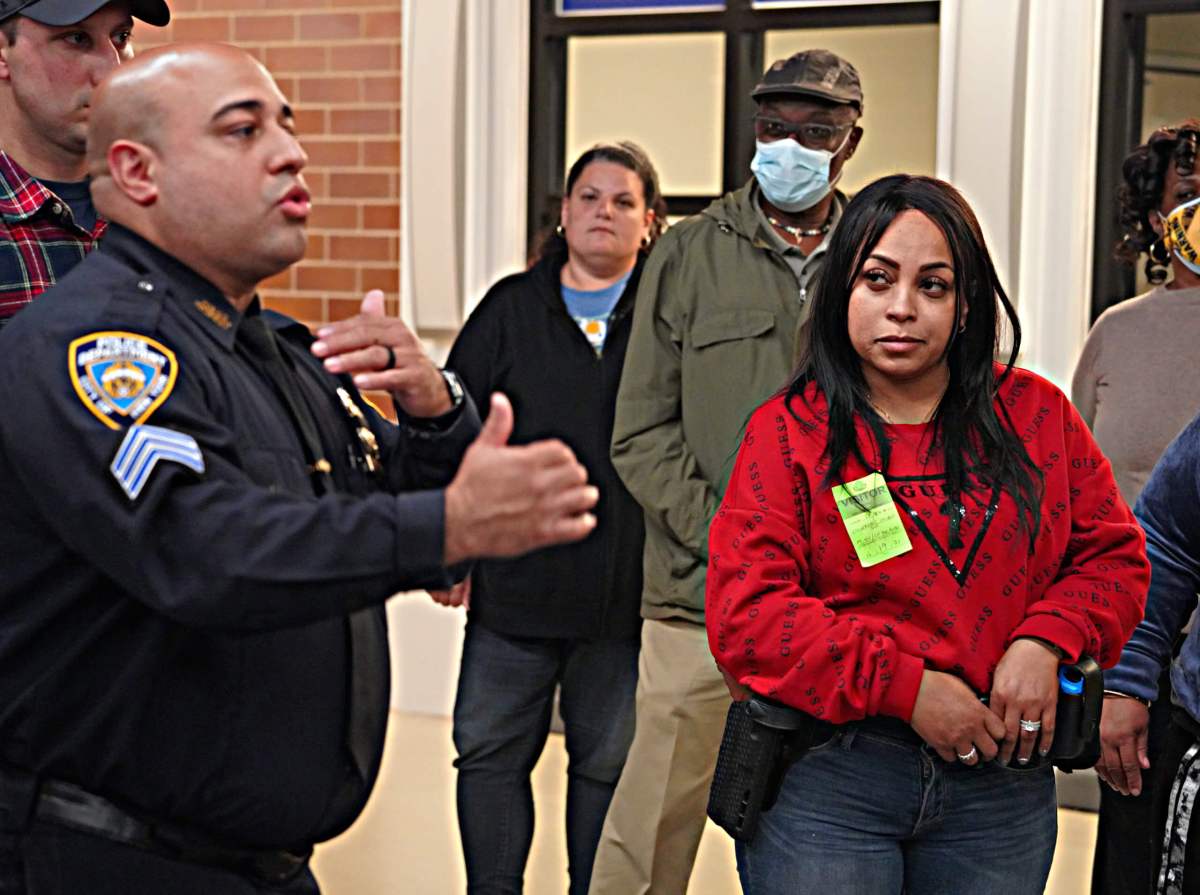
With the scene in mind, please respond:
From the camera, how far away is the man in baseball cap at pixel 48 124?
229 cm

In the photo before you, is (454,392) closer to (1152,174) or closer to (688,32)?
(1152,174)

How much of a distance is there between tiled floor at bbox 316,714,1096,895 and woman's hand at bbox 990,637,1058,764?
1.96 metres

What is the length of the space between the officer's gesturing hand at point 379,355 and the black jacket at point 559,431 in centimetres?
163

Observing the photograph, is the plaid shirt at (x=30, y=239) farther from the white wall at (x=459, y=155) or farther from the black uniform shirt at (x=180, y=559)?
the white wall at (x=459, y=155)

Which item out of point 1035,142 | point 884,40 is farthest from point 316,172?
point 1035,142

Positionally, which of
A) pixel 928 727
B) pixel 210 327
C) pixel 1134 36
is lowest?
pixel 928 727

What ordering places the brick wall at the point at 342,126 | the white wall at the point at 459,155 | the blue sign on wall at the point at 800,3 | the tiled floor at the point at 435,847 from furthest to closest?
the brick wall at the point at 342,126 → the white wall at the point at 459,155 → the blue sign on wall at the point at 800,3 → the tiled floor at the point at 435,847

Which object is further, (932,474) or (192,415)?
(932,474)

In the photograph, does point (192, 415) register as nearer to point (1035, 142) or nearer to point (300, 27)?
point (1035, 142)

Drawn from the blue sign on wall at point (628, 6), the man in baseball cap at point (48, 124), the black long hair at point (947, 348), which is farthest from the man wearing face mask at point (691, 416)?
the blue sign on wall at point (628, 6)

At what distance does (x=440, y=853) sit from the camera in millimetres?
4215

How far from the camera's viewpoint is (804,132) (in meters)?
3.32

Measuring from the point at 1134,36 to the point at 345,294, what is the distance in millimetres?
2595

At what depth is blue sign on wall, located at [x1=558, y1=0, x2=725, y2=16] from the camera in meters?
5.14
